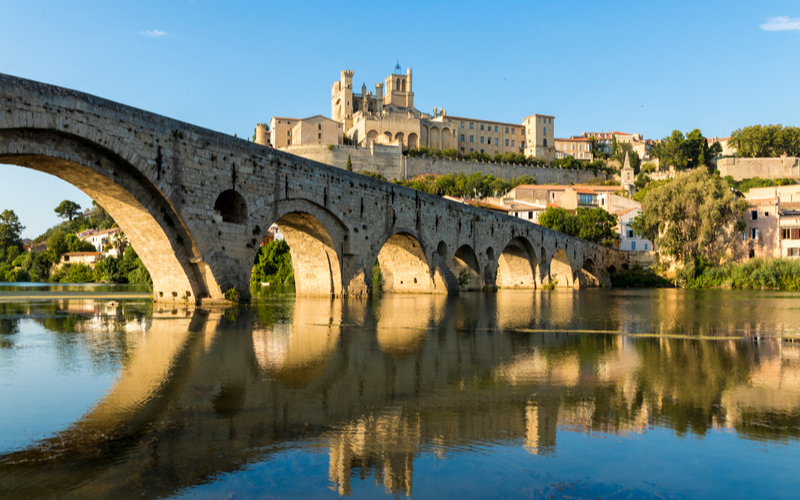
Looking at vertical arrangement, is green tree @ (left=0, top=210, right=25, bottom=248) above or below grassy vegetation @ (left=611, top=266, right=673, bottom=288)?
above

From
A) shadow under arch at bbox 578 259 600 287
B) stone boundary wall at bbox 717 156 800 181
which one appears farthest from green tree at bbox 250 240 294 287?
stone boundary wall at bbox 717 156 800 181

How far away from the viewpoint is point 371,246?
28219 millimetres

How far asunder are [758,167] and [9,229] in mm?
118814

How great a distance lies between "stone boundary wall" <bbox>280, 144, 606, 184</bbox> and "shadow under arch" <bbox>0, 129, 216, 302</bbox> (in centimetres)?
7348

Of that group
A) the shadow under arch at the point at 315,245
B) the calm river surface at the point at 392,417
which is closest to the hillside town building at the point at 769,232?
the shadow under arch at the point at 315,245

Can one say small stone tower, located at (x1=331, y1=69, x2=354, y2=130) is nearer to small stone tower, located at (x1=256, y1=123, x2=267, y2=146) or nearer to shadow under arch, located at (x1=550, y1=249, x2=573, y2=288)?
small stone tower, located at (x1=256, y1=123, x2=267, y2=146)

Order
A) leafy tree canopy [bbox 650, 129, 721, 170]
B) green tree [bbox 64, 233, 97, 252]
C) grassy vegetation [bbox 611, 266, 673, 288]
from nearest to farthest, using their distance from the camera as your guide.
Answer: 1. grassy vegetation [bbox 611, 266, 673, 288]
2. green tree [bbox 64, 233, 97, 252]
3. leafy tree canopy [bbox 650, 129, 721, 170]

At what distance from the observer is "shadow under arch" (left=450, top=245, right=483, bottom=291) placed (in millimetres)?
39312

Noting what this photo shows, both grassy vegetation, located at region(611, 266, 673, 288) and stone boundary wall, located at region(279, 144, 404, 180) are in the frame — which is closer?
grassy vegetation, located at region(611, 266, 673, 288)

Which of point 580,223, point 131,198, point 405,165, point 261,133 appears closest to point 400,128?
point 405,165

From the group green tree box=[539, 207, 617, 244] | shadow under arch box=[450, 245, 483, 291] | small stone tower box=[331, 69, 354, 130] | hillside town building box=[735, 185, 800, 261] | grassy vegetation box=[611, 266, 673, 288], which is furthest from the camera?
small stone tower box=[331, 69, 354, 130]

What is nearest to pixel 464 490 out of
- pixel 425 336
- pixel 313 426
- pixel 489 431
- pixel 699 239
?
pixel 489 431

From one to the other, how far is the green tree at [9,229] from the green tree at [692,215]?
81.7 meters

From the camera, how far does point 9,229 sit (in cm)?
8519
